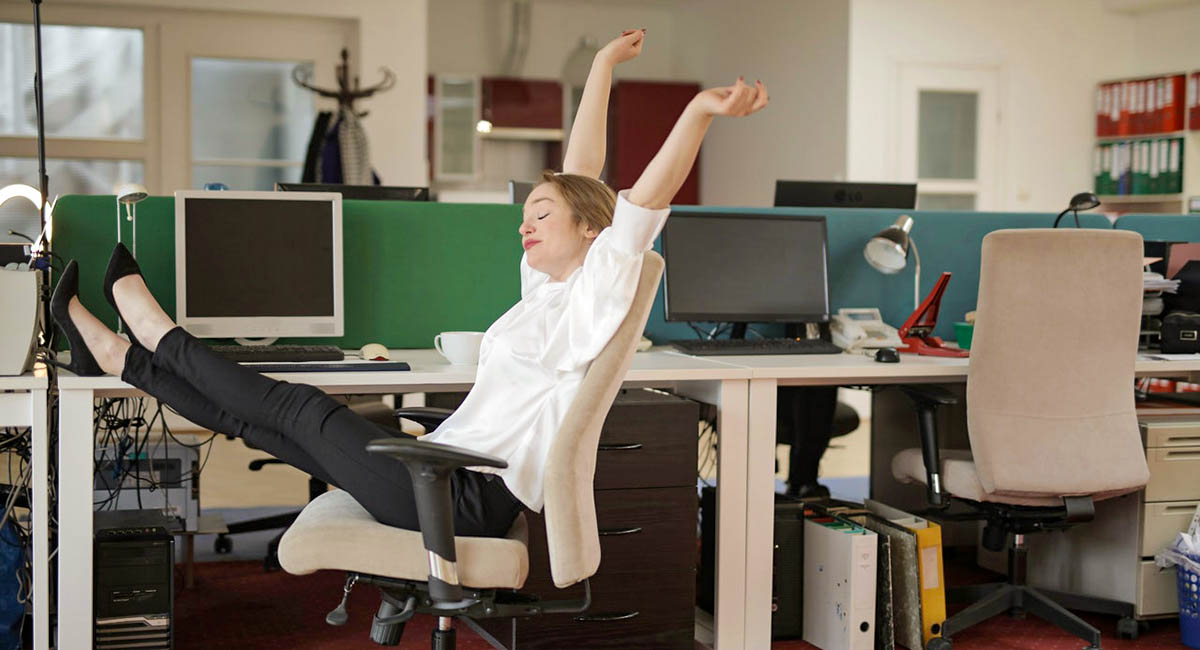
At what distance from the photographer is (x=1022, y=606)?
3.06 m

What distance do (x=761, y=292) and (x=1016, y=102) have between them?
4050mm

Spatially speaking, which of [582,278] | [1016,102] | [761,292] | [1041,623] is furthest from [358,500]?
[1016,102]

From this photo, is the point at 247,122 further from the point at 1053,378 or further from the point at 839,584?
the point at 1053,378

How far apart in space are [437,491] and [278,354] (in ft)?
3.40

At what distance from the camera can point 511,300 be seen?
3.32m

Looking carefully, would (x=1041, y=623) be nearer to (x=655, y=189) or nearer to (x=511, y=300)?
(x=511, y=300)

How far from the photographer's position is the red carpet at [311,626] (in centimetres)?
289

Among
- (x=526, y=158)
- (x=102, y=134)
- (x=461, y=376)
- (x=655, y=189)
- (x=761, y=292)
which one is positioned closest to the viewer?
(x=655, y=189)

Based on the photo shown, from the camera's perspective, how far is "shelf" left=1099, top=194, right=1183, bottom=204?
21.4ft

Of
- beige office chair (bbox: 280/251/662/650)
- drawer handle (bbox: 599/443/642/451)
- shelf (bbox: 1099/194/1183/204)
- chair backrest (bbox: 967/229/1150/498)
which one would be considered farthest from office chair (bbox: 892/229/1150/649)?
shelf (bbox: 1099/194/1183/204)

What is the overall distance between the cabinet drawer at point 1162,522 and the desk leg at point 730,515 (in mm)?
1082

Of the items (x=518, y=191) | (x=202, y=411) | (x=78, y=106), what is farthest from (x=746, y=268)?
(x=78, y=106)

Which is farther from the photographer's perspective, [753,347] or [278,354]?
[753,347]

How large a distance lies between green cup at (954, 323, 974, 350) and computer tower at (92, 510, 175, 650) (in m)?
2.15
